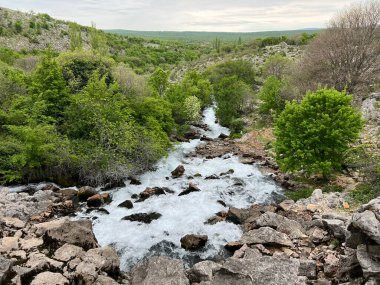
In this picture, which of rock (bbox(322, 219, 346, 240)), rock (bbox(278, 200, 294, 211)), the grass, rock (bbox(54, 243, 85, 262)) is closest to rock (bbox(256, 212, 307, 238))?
rock (bbox(322, 219, 346, 240))

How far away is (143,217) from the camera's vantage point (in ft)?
59.3

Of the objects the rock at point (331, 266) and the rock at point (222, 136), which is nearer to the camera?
the rock at point (331, 266)

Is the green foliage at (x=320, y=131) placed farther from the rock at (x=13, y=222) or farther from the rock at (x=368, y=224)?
the rock at (x=13, y=222)

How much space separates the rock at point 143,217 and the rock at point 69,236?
11.5 feet

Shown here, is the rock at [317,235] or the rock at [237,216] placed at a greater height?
the rock at [317,235]

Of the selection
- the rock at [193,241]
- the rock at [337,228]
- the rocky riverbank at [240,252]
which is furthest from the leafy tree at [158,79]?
the rock at [337,228]

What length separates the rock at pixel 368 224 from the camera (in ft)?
34.5

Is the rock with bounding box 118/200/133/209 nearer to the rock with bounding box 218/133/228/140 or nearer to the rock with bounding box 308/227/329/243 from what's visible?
the rock with bounding box 308/227/329/243

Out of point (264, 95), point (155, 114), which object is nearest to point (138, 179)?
point (155, 114)

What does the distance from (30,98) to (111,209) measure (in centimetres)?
1128

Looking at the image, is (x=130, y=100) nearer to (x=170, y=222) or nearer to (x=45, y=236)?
(x=170, y=222)

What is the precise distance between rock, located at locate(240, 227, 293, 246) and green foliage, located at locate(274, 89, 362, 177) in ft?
20.4

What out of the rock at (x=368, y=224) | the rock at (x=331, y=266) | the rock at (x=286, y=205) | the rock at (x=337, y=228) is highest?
the rock at (x=368, y=224)

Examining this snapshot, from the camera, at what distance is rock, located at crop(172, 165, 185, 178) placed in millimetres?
24997
